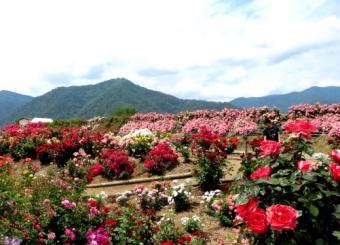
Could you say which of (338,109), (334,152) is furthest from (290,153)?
(338,109)

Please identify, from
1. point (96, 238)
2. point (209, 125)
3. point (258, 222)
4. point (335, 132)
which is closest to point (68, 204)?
point (96, 238)

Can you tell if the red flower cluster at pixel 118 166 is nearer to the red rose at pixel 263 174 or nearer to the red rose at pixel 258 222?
the red rose at pixel 263 174

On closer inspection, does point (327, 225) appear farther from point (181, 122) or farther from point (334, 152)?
point (181, 122)

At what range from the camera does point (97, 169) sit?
15719mm

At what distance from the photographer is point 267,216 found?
434cm

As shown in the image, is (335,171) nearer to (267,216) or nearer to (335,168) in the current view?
(335,168)

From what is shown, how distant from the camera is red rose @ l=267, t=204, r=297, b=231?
13.8ft

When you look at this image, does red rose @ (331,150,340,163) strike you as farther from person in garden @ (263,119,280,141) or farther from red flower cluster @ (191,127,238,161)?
person in garden @ (263,119,280,141)

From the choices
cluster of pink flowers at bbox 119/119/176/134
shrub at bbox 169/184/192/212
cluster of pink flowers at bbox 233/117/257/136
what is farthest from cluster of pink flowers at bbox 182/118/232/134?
shrub at bbox 169/184/192/212

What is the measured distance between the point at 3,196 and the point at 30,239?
69cm

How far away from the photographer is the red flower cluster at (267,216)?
4.22m

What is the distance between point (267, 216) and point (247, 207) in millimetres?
264

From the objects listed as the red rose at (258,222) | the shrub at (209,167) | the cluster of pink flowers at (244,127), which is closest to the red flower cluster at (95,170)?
the shrub at (209,167)

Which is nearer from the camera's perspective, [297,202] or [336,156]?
[297,202]
